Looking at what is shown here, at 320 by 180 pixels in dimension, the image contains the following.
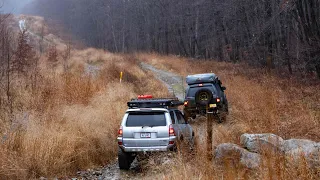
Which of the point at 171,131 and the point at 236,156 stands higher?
the point at 171,131

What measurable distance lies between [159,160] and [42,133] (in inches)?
110

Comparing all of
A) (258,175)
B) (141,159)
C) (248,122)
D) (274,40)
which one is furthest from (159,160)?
(274,40)

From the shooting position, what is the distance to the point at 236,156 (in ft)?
21.1

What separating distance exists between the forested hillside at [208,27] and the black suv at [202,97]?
7.07 metres

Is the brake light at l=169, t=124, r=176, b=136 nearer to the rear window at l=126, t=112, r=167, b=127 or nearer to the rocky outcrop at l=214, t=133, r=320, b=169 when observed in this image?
the rear window at l=126, t=112, r=167, b=127

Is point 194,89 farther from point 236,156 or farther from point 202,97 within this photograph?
point 236,156

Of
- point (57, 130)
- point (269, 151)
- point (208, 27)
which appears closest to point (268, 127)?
point (269, 151)

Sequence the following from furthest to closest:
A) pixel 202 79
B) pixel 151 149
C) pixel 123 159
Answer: pixel 202 79 < pixel 123 159 < pixel 151 149

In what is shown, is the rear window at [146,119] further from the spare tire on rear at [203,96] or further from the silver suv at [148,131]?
the spare tire on rear at [203,96]

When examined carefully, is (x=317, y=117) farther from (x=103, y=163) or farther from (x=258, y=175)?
(x=103, y=163)

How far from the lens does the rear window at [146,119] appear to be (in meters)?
8.30

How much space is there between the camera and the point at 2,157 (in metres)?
6.89

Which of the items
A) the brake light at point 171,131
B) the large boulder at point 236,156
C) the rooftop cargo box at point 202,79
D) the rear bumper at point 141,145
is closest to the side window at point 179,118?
the brake light at point 171,131

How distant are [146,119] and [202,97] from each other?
628cm
